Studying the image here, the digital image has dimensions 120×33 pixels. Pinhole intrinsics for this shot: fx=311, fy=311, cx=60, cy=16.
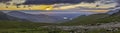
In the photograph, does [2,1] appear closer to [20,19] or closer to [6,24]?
[20,19]

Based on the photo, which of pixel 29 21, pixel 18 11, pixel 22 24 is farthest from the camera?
pixel 22 24

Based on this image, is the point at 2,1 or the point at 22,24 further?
the point at 22,24

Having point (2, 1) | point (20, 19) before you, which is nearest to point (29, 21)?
point (20, 19)

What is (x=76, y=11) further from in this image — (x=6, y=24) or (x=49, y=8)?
(x=6, y=24)

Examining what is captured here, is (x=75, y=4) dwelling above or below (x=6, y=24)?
above

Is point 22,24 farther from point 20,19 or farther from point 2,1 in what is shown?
point 2,1

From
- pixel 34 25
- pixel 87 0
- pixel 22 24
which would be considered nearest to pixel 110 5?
pixel 87 0

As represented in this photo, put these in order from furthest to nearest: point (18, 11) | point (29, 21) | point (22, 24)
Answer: point (22, 24), point (29, 21), point (18, 11)

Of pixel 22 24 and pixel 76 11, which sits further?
pixel 22 24

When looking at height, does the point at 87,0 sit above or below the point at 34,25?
above
